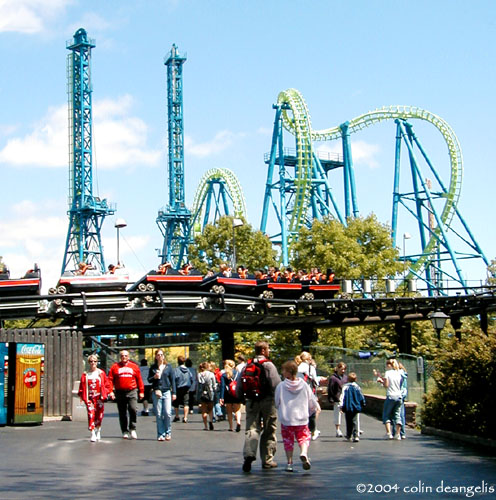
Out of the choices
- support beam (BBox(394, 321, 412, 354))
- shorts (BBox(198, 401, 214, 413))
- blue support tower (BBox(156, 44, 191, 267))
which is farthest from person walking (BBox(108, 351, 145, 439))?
blue support tower (BBox(156, 44, 191, 267))

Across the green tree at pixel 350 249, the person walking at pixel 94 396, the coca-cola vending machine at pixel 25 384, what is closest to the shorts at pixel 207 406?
the person walking at pixel 94 396

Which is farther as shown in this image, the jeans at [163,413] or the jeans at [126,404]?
the jeans at [163,413]

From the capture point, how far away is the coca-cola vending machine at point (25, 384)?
742 inches

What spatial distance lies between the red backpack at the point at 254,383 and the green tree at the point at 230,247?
44.2 metres

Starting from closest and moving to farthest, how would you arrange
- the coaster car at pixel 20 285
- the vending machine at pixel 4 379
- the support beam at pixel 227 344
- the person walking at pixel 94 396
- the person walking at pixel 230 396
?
the person walking at pixel 94 396, the person walking at pixel 230 396, the vending machine at pixel 4 379, the coaster car at pixel 20 285, the support beam at pixel 227 344

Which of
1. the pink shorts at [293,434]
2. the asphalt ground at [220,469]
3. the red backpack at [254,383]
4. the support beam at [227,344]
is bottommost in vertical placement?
the asphalt ground at [220,469]

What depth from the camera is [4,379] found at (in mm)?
18641

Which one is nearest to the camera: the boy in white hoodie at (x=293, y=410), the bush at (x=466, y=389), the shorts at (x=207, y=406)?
the boy in white hoodie at (x=293, y=410)

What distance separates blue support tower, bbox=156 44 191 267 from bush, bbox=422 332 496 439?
65618 millimetres

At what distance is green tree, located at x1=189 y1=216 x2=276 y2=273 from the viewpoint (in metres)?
56.7

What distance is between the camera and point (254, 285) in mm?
32125

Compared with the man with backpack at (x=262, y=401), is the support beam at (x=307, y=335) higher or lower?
higher

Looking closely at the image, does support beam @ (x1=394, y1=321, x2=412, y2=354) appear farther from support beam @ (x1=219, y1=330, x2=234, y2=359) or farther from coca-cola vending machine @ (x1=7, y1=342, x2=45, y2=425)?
coca-cola vending machine @ (x1=7, y1=342, x2=45, y2=425)

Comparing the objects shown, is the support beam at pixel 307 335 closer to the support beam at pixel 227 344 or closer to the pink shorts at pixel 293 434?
the support beam at pixel 227 344
